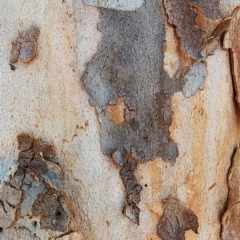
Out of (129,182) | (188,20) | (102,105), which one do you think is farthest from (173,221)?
(188,20)

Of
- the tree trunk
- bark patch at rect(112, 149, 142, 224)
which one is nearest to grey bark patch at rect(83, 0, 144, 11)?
the tree trunk

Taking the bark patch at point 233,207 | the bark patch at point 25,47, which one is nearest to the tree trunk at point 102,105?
the bark patch at point 25,47

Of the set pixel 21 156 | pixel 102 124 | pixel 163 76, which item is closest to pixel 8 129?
pixel 21 156

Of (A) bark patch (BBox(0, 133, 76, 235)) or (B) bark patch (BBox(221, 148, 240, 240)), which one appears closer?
(A) bark patch (BBox(0, 133, 76, 235))

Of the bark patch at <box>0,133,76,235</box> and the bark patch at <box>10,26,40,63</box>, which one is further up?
the bark patch at <box>10,26,40,63</box>

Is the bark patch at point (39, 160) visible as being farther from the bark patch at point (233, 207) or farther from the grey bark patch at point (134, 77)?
the bark patch at point (233, 207)

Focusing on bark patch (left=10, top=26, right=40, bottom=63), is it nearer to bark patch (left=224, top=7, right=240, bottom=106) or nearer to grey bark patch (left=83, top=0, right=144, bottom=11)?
grey bark patch (left=83, top=0, right=144, bottom=11)

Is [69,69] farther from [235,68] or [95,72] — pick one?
[235,68]
